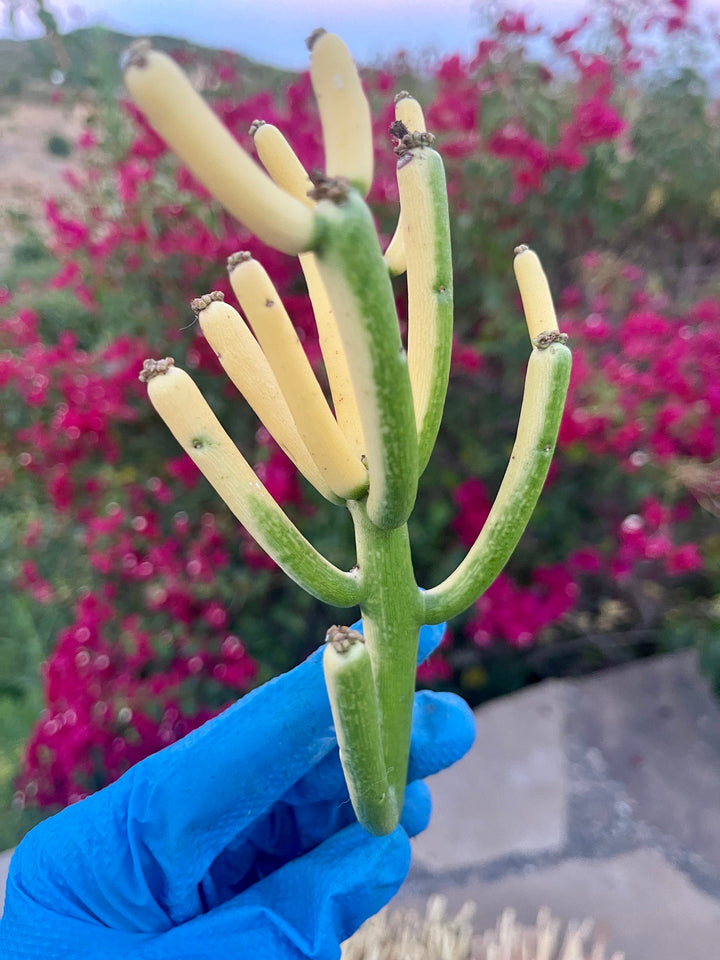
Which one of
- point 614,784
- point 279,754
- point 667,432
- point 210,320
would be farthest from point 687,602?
point 210,320

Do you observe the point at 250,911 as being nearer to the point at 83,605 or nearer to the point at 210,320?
the point at 210,320

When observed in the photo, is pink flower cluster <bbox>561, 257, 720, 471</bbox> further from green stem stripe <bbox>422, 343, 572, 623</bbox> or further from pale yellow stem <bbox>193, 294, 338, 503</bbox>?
pale yellow stem <bbox>193, 294, 338, 503</bbox>

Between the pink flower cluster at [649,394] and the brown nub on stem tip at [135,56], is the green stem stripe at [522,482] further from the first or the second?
the pink flower cluster at [649,394]

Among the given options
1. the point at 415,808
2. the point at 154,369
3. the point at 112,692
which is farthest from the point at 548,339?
the point at 112,692

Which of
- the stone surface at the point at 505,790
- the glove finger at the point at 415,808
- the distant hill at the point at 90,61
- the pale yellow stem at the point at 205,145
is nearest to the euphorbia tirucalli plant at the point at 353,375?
the pale yellow stem at the point at 205,145

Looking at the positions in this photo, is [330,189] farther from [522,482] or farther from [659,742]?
[659,742]

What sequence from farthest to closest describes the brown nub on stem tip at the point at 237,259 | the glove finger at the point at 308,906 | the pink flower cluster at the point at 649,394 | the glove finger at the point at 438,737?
the pink flower cluster at the point at 649,394 → the glove finger at the point at 438,737 → the glove finger at the point at 308,906 → the brown nub on stem tip at the point at 237,259

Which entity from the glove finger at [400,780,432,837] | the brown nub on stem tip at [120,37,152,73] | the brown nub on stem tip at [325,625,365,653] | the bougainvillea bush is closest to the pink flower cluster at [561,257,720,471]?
the bougainvillea bush
